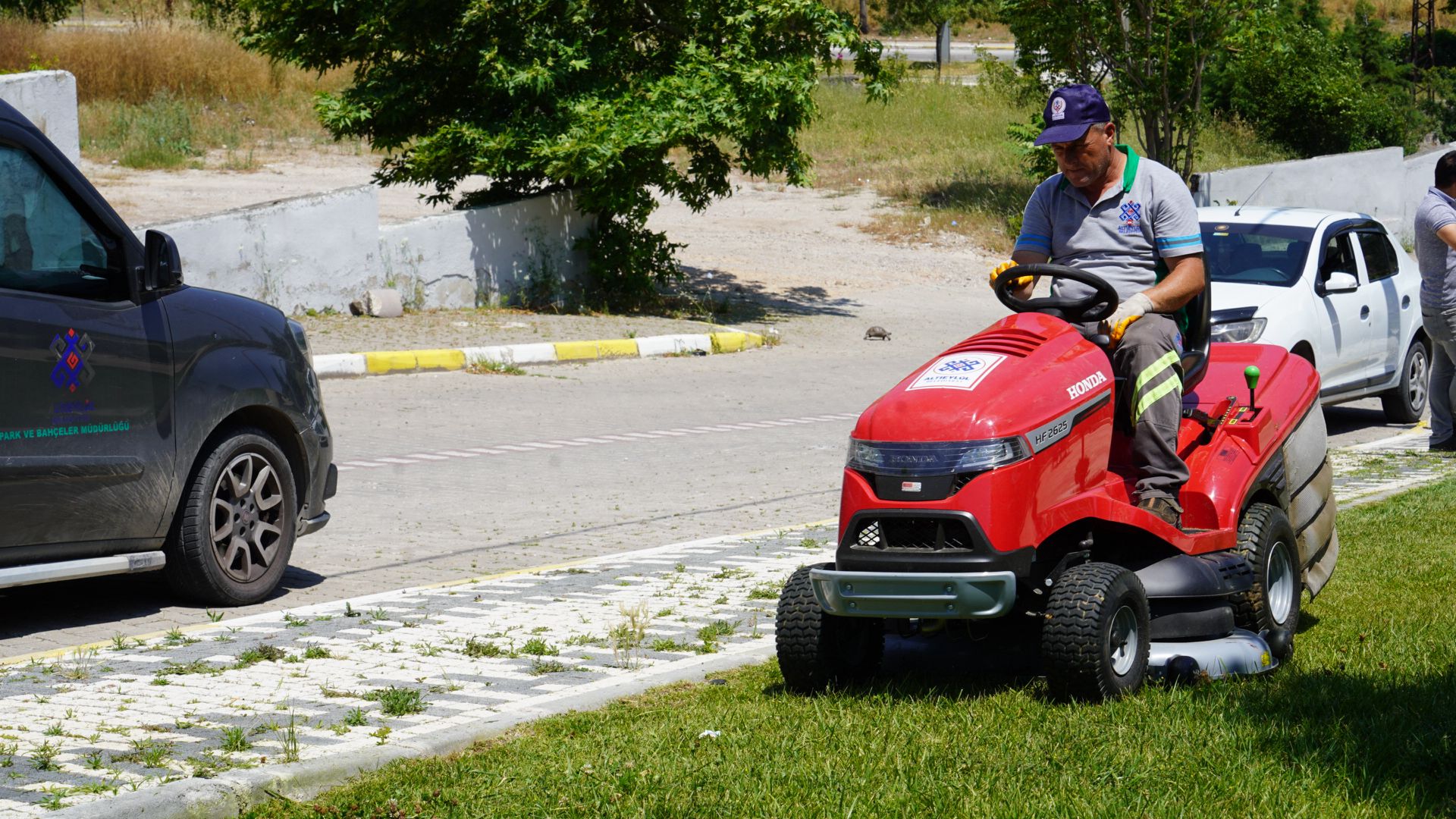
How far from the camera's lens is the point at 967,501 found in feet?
15.8

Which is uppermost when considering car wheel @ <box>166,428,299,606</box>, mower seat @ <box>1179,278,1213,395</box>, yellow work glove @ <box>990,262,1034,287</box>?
yellow work glove @ <box>990,262,1034,287</box>

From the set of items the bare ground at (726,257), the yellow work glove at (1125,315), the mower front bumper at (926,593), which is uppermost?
the yellow work glove at (1125,315)

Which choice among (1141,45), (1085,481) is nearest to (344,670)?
(1085,481)

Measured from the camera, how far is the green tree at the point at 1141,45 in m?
22.5

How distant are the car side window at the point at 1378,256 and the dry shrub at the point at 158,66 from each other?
25737mm

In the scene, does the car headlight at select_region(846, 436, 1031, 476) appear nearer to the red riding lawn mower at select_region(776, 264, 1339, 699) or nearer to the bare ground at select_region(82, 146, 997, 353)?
the red riding lawn mower at select_region(776, 264, 1339, 699)

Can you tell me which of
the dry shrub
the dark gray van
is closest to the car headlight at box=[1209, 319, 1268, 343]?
the dark gray van

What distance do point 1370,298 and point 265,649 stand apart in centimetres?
1065

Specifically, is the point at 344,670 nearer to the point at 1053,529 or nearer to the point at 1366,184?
the point at 1053,529

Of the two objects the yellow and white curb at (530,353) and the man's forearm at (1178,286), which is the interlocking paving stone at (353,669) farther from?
the yellow and white curb at (530,353)

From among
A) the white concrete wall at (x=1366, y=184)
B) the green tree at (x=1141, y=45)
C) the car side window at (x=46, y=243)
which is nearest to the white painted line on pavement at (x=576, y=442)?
the car side window at (x=46, y=243)

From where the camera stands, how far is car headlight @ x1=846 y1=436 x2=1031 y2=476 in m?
4.85

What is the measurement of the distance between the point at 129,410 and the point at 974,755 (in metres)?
4.01

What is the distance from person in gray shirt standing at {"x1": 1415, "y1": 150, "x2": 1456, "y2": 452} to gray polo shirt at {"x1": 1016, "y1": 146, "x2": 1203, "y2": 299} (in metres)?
6.06
